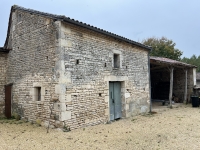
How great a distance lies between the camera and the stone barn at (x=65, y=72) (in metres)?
6.22

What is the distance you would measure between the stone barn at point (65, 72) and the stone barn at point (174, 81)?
18.2 ft

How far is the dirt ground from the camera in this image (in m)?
4.78

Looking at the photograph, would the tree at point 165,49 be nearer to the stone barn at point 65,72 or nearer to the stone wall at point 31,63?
the stone barn at point 65,72

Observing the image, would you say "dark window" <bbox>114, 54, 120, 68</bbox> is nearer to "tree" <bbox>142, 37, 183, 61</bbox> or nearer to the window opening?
the window opening

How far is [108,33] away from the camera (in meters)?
7.73

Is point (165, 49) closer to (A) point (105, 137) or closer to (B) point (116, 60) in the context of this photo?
(B) point (116, 60)

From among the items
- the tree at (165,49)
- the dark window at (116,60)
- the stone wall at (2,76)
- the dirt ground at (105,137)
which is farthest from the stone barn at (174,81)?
the tree at (165,49)

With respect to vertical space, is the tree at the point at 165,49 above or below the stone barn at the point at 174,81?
above

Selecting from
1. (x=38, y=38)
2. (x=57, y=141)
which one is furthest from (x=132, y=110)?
(x=38, y=38)

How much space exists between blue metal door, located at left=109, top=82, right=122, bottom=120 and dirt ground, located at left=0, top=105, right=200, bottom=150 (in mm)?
1254

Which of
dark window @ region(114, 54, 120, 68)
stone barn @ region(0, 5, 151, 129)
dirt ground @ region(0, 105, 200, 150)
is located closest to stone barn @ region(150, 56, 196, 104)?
dark window @ region(114, 54, 120, 68)

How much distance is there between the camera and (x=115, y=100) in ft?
27.5

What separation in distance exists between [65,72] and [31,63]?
1.98 m

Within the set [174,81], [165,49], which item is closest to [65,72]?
[174,81]
